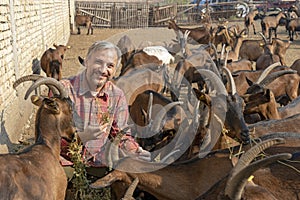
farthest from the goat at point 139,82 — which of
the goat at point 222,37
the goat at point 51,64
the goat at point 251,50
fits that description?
the goat at point 222,37

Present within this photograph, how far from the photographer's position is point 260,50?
49.4 ft

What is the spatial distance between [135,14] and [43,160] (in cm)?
3055

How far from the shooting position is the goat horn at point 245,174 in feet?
8.54

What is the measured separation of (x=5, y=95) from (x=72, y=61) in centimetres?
1049

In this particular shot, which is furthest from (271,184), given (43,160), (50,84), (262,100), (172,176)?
(262,100)

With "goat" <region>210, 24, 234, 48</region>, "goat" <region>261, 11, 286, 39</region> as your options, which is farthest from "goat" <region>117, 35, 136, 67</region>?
"goat" <region>261, 11, 286, 39</region>

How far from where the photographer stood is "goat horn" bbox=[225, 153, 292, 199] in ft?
8.54

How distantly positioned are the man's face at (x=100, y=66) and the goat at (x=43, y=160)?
0.35 metres

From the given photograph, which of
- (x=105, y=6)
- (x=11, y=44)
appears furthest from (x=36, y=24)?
(x=105, y=6)

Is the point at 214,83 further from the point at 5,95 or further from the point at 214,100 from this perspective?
the point at 5,95

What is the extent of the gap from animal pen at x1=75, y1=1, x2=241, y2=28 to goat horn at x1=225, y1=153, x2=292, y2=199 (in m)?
31.1

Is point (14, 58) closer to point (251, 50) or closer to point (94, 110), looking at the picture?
point (94, 110)

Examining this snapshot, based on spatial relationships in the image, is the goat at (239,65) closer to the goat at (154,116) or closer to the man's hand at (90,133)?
the goat at (154,116)

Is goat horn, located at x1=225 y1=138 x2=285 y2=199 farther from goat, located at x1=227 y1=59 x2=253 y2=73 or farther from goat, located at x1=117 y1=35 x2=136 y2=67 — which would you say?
goat, located at x1=117 y1=35 x2=136 y2=67
